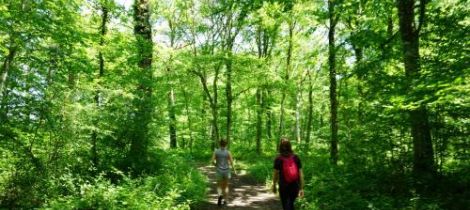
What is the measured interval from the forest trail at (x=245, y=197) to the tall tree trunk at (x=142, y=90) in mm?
2546

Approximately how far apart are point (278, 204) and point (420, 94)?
21.9 feet

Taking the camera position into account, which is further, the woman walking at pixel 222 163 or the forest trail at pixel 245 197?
the forest trail at pixel 245 197

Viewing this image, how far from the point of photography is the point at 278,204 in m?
12.6

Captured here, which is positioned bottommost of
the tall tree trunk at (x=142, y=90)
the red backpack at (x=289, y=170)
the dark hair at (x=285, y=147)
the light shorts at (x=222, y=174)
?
the light shorts at (x=222, y=174)

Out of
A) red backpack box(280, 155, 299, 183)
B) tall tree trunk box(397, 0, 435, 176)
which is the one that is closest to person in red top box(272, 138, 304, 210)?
red backpack box(280, 155, 299, 183)

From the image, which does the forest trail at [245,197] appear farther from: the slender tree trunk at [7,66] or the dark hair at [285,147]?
the slender tree trunk at [7,66]

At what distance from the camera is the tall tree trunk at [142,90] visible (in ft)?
39.7

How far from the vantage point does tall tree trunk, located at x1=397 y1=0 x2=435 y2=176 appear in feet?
31.3

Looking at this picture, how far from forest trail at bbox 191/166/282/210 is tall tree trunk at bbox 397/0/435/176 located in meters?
4.22

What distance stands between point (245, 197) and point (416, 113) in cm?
640

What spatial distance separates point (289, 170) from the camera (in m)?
7.92

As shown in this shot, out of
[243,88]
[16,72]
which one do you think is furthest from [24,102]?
[243,88]

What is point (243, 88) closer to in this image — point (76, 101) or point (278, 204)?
point (278, 204)

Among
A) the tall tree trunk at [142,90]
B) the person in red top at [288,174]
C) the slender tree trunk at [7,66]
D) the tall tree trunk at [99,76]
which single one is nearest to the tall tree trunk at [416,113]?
the person in red top at [288,174]
